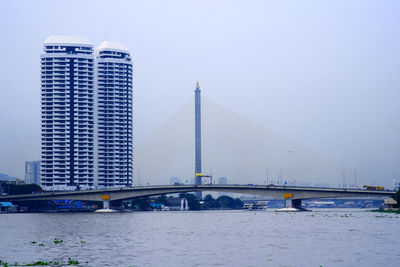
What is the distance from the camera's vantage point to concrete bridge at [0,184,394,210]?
163375 millimetres

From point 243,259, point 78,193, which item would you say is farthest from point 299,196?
point 243,259

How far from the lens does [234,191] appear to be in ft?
573

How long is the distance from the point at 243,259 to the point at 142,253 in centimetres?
968

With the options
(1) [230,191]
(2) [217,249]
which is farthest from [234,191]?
(2) [217,249]

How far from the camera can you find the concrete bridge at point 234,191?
163 m

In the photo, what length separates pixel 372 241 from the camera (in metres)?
66.7

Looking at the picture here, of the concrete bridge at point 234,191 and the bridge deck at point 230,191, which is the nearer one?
the bridge deck at point 230,191

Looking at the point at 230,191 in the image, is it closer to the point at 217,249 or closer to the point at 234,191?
the point at 234,191

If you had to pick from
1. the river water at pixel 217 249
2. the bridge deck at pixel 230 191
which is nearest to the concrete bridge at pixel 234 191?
the bridge deck at pixel 230 191

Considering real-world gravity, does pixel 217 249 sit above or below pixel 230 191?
below

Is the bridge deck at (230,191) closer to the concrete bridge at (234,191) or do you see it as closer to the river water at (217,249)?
the concrete bridge at (234,191)

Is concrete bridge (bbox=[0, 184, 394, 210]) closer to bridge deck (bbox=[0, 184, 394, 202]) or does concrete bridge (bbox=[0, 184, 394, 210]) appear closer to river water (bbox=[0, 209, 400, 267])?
bridge deck (bbox=[0, 184, 394, 202])

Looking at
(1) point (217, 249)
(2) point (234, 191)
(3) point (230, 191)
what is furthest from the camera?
(3) point (230, 191)

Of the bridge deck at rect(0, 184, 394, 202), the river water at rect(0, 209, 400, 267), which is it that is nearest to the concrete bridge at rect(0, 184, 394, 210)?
the bridge deck at rect(0, 184, 394, 202)
